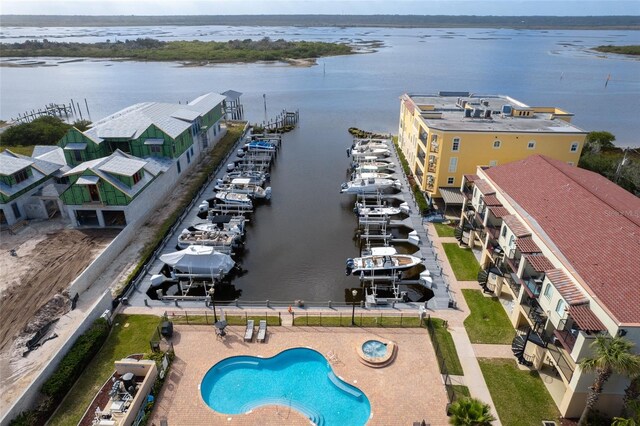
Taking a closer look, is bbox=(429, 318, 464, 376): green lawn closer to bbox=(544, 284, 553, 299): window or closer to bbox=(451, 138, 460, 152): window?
bbox=(544, 284, 553, 299): window

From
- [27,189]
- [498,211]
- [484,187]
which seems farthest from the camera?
[27,189]

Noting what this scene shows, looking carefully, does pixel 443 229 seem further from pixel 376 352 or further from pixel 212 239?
pixel 212 239

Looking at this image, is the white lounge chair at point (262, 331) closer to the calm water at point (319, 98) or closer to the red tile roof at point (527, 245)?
the calm water at point (319, 98)

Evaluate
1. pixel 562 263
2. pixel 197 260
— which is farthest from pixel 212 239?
pixel 562 263

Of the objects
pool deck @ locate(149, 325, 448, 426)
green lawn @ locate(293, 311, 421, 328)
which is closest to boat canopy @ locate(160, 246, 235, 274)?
pool deck @ locate(149, 325, 448, 426)

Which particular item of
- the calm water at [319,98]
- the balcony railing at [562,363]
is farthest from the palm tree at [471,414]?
the calm water at [319,98]
